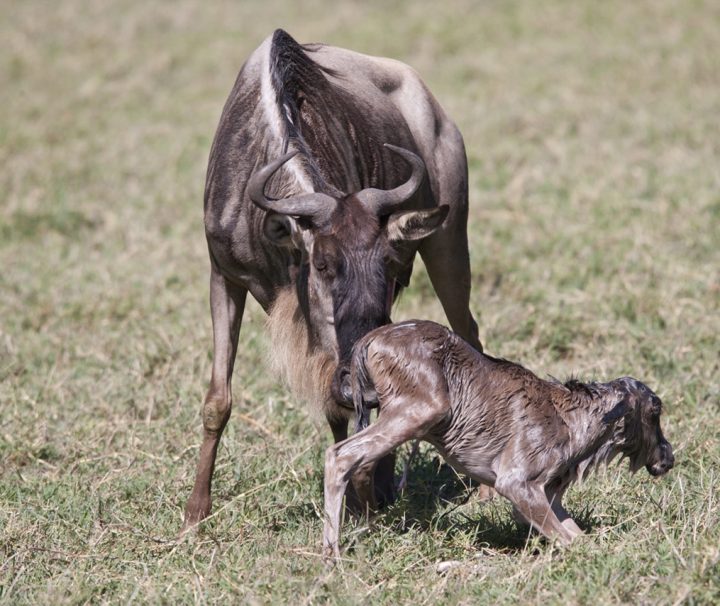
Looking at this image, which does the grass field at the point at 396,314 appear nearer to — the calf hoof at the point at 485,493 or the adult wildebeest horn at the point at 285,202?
the calf hoof at the point at 485,493

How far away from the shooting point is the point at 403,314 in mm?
7125

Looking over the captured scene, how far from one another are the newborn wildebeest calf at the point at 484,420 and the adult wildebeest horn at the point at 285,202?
20.8 inches

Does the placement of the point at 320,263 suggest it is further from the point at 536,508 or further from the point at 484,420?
the point at 536,508

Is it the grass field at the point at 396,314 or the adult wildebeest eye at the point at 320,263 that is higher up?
the adult wildebeest eye at the point at 320,263

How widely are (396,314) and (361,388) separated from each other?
2.99 m

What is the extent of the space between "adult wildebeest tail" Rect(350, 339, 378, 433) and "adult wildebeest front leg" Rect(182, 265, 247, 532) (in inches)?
40.3

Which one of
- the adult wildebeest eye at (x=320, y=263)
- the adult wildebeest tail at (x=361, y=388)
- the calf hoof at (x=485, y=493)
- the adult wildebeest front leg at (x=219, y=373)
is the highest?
the adult wildebeest eye at (x=320, y=263)

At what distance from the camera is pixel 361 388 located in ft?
13.6

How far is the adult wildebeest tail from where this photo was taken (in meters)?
4.06

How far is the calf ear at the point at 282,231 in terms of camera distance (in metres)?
4.38

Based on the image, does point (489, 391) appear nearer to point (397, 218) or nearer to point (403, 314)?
point (397, 218)

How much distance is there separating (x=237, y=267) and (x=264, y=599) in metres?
1.77

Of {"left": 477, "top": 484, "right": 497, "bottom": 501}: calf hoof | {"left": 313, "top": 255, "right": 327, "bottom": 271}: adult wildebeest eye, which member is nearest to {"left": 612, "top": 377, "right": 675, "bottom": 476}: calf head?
{"left": 477, "top": 484, "right": 497, "bottom": 501}: calf hoof

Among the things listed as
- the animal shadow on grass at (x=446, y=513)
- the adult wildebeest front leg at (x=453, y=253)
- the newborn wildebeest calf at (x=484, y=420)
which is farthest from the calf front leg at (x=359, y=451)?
the adult wildebeest front leg at (x=453, y=253)
